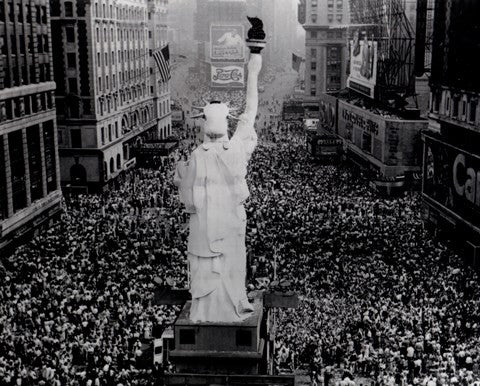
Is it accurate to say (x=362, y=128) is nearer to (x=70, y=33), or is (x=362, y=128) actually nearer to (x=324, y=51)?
(x=70, y=33)

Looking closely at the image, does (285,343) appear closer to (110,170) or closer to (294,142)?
(110,170)

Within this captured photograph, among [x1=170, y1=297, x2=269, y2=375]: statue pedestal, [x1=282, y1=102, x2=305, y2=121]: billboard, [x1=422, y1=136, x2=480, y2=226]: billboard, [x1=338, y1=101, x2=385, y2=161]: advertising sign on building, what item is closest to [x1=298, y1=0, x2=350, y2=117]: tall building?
[x1=282, y1=102, x2=305, y2=121]: billboard

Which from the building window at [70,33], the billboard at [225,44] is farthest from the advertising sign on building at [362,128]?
the billboard at [225,44]

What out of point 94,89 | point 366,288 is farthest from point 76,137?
point 366,288

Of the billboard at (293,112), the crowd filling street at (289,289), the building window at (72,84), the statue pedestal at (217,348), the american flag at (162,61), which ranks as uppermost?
the american flag at (162,61)

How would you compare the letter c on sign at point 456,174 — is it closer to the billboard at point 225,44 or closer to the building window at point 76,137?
the building window at point 76,137

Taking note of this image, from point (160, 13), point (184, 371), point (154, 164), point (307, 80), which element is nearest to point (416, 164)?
point (154, 164)
